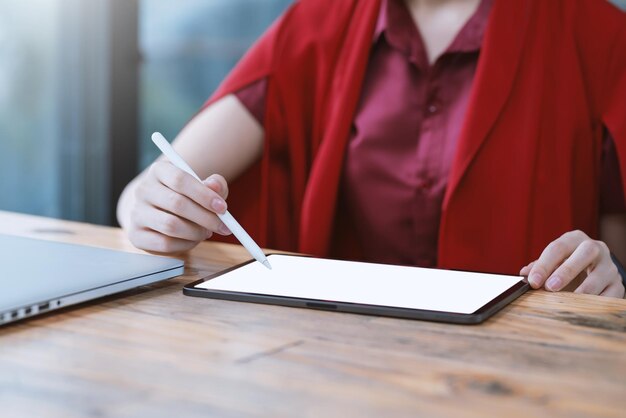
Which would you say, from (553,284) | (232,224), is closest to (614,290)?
(553,284)

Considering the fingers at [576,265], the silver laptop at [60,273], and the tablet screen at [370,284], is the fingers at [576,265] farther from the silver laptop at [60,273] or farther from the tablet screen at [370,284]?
the silver laptop at [60,273]

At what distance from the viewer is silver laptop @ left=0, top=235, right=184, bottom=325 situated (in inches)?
21.9

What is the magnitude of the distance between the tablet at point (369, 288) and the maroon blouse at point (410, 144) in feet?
1.50

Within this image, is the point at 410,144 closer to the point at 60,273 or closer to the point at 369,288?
the point at 369,288

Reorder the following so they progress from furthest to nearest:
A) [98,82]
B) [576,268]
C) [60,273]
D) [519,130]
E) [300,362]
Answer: [98,82]
[519,130]
[576,268]
[60,273]
[300,362]

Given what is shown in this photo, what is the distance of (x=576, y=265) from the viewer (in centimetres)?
74

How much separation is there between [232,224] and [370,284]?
165mm

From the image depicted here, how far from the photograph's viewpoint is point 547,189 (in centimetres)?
117

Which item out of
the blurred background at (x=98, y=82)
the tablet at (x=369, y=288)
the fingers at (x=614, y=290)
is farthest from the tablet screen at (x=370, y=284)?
the blurred background at (x=98, y=82)

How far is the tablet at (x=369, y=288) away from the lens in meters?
0.58

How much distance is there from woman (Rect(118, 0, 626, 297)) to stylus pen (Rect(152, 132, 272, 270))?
36 centimetres

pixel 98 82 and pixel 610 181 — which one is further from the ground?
pixel 98 82

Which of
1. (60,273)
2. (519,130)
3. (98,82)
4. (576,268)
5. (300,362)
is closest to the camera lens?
(300,362)

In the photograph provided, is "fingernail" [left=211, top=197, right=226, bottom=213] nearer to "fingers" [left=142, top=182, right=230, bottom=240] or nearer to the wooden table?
"fingers" [left=142, top=182, right=230, bottom=240]
